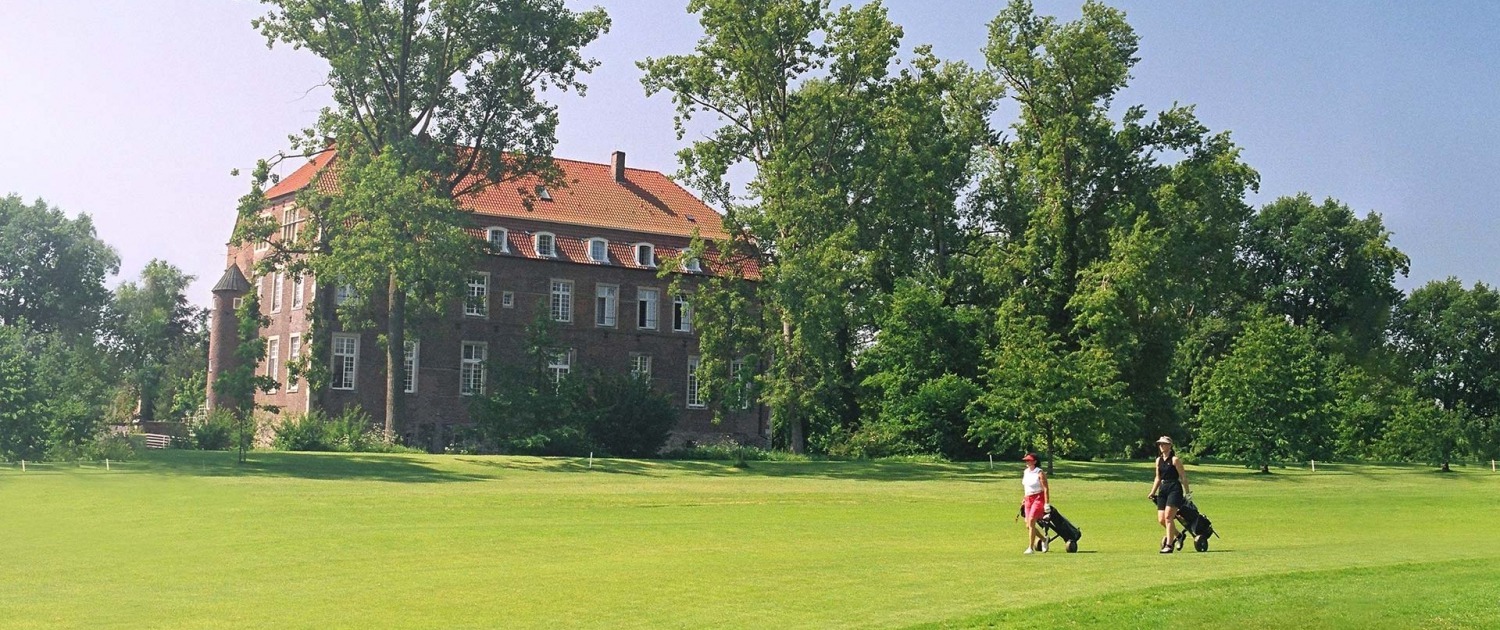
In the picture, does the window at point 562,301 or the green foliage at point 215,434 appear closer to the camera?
the green foliage at point 215,434

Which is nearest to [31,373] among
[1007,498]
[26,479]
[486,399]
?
[26,479]

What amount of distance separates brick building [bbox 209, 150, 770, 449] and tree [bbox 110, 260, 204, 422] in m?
26.8

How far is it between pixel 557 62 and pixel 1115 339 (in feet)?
78.0

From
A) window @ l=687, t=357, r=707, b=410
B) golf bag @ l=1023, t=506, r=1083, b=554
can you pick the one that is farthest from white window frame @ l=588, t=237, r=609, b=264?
golf bag @ l=1023, t=506, r=1083, b=554

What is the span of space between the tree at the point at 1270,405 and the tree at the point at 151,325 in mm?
63264

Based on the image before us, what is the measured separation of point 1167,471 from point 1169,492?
1.22ft

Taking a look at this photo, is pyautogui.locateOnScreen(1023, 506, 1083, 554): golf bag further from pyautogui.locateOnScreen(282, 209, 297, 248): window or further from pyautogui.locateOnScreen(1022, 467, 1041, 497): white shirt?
pyautogui.locateOnScreen(282, 209, 297, 248): window

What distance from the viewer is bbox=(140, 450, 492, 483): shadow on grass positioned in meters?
40.2

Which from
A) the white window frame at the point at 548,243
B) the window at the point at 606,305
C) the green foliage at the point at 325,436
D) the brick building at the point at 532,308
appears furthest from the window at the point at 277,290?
the window at the point at 606,305

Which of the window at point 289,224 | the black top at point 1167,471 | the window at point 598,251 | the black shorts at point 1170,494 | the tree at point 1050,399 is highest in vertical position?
the window at point 289,224

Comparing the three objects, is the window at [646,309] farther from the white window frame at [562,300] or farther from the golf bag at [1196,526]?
the golf bag at [1196,526]

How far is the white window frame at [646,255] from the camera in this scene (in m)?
72.8

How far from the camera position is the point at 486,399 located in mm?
56594

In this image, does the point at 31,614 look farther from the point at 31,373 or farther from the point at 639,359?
the point at 639,359
